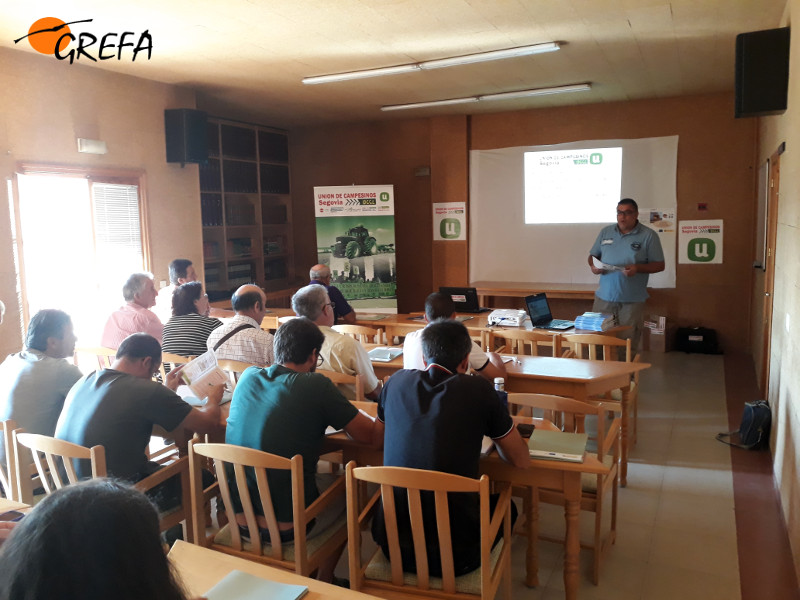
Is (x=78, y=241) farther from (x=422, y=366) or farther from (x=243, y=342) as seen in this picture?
(x=422, y=366)

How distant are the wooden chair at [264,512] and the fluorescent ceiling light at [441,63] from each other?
391 centimetres

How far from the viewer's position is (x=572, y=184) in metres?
7.56

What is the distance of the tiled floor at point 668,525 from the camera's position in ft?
8.59

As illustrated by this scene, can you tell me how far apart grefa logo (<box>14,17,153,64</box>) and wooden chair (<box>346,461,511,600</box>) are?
3835 millimetres

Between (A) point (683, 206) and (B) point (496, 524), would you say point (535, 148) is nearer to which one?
(A) point (683, 206)

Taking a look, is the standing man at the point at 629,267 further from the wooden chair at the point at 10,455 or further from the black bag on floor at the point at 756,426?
the wooden chair at the point at 10,455

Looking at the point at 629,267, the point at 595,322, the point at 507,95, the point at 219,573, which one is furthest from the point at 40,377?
the point at 507,95

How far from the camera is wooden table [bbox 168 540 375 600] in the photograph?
4.76ft

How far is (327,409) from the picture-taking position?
88.4 inches

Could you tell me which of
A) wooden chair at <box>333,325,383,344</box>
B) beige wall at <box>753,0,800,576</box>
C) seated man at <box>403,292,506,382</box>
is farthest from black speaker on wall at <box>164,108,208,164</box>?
beige wall at <box>753,0,800,576</box>

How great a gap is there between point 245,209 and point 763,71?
6208 mm

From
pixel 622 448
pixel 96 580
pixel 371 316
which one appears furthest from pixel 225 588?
pixel 371 316

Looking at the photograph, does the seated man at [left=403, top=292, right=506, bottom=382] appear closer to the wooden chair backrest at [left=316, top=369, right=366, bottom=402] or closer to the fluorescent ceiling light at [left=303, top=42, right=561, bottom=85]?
the wooden chair backrest at [left=316, top=369, right=366, bottom=402]

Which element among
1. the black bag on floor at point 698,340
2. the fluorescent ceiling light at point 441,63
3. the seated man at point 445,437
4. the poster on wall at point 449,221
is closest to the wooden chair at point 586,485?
the seated man at point 445,437
